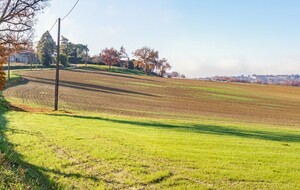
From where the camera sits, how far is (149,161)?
11539 millimetres

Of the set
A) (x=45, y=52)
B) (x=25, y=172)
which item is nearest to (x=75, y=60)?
(x=45, y=52)

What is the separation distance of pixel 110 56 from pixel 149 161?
15278cm

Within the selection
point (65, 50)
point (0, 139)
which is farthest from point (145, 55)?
point (0, 139)

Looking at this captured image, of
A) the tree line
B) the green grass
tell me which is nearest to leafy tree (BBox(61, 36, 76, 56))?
the tree line

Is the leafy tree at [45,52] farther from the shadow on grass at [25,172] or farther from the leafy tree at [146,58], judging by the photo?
the shadow on grass at [25,172]

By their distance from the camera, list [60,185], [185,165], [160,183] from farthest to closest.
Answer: [185,165] < [160,183] < [60,185]

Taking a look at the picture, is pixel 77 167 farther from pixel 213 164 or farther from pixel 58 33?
pixel 58 33

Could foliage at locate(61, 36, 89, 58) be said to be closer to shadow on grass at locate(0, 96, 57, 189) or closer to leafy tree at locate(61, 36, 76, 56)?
leafy tree at locate(61, 36, 76, 56)

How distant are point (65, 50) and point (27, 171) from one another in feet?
498

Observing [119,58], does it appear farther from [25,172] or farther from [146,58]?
[25,172]

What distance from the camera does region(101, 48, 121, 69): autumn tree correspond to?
528ft

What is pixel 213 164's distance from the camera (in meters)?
11.6

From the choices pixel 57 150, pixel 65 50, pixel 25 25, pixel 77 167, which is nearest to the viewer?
pixel 77 167

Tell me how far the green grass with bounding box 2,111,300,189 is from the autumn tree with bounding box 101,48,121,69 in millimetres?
Result: 145766
